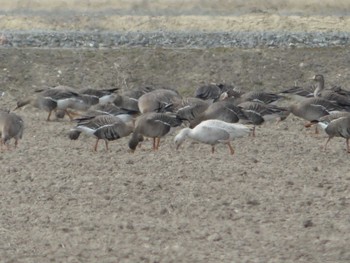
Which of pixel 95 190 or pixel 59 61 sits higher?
pixel 95 190

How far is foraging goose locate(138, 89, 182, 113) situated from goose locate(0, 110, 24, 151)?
322cm

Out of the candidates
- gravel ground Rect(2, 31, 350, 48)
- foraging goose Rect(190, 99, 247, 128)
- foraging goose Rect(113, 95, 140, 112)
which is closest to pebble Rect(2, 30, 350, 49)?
gravel ground Rect(2, 31, 350, 48)

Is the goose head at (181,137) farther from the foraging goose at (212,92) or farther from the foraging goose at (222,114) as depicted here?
the foraging goose at (212,92)

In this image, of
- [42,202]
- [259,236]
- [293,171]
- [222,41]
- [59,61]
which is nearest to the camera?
[259,236]

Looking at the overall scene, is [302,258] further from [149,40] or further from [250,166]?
[149,40]

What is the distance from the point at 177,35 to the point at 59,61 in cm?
712

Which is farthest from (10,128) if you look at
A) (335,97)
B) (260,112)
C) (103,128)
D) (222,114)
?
(335,97)

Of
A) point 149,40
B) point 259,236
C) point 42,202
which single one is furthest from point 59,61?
point 259,236

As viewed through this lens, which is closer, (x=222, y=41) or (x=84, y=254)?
(x=84, y=254)

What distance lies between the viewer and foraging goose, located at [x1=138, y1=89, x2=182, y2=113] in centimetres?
2217

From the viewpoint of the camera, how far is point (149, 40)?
3538 cm

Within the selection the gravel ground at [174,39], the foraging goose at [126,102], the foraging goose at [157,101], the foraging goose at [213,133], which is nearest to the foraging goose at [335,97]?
the foraging goose at [157,101]

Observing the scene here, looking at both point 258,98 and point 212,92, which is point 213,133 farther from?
point 212,92

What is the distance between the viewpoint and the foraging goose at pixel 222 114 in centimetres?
2059
